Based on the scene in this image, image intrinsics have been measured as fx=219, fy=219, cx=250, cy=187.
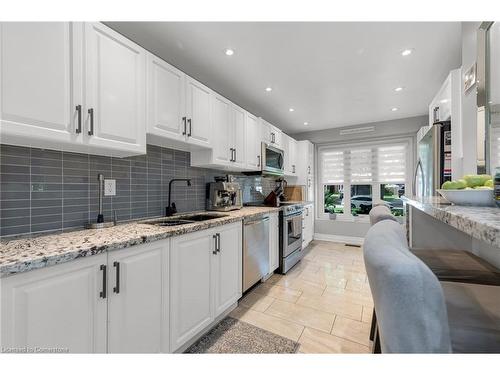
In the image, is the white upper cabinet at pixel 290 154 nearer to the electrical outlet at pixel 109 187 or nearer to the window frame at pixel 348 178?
the window frame at pixel 348 178

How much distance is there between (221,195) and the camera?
2.70m

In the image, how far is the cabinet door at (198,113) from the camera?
2.05 m

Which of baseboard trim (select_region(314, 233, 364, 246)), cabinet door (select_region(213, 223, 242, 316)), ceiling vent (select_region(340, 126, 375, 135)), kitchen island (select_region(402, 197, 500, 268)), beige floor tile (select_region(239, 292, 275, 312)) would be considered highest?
ceiling vent (select_region(340, 126, 375, 135))

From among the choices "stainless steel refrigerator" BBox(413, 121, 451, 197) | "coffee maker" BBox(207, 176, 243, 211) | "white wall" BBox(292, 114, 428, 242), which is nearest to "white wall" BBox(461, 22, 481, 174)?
"stainless steel refrigerator" BBox(413, 121, 451, 197)

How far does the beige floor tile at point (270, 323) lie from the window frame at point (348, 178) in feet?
11.4

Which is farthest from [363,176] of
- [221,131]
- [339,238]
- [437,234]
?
[221,131]

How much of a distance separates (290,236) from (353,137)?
2783mm

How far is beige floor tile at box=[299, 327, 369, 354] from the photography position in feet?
5.16

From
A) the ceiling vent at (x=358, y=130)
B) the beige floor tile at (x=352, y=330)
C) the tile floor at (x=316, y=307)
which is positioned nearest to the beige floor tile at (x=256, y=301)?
the tile floor at (x=316, y=307)

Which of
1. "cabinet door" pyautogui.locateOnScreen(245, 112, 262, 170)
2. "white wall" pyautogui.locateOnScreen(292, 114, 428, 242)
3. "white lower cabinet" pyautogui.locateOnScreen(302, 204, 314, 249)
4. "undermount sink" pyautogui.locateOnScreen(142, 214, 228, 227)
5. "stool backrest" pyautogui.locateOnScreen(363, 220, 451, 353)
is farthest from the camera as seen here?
"white wall" pyautogui.locateOnScreen(292, 114, 428, 242)

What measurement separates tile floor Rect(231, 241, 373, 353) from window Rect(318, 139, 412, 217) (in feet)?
6.30

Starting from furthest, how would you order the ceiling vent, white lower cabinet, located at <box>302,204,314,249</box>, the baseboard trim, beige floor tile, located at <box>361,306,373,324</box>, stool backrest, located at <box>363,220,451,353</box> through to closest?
the baseboard trim, the ceiling vent, white lower cabinet, located at <box>302,204,314,249</box>, beige floor tile, located at <box>361,306,373,324</box>, stool backrest, located at <box>363,220,451,353</box>

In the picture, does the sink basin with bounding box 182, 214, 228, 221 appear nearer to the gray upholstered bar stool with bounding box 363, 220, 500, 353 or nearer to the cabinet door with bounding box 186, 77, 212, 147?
the cabinet door with bounding box 186, 77, 212, 147
